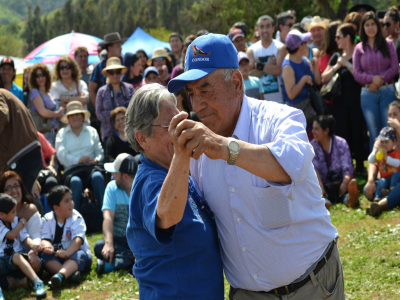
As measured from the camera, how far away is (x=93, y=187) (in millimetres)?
8445

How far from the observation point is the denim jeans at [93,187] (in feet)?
27.0

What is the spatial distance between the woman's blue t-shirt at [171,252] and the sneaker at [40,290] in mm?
3748

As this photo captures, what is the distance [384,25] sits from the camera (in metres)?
9.30

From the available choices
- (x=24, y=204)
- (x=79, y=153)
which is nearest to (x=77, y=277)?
(x=24, y=204)

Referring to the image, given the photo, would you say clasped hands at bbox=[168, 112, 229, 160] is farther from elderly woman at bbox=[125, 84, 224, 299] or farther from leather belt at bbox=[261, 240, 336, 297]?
leather belt at bbox=[261, 240, 336, 297]

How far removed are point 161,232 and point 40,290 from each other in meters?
4.18

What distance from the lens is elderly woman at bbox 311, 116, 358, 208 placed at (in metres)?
7.86

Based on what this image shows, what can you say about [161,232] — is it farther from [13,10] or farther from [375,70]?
[13,10]

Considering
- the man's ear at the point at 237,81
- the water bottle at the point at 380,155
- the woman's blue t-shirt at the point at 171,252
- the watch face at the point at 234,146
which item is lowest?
the water bottle at the point at 380,155

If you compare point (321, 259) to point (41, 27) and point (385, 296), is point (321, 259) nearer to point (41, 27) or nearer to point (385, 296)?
point (385, 296)

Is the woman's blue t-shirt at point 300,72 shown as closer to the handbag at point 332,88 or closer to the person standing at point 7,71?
the handbag at point 332,88

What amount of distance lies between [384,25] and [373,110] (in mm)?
1992

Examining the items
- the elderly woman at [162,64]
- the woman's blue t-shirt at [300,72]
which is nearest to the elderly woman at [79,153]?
the elderly woman at [162,64]

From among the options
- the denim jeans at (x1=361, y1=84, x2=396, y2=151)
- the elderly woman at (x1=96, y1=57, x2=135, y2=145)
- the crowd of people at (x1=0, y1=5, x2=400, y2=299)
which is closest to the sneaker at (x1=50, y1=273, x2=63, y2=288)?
the crowd of people at (x1=0, y1=5, x2=400, y2=299)
